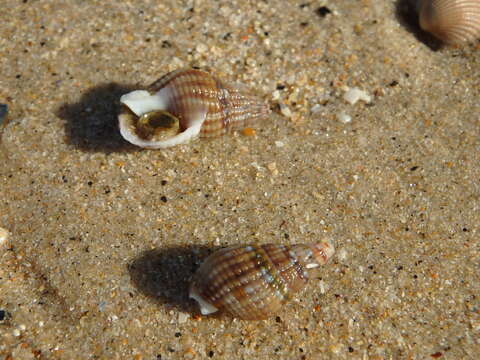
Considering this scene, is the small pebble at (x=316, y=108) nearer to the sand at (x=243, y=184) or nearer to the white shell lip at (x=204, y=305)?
the sand at (x=243, y=184)

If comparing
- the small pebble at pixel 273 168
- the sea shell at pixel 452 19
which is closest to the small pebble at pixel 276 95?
the small pebble at pixel 273 168

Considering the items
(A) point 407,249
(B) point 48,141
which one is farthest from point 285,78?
(B) point 48,141

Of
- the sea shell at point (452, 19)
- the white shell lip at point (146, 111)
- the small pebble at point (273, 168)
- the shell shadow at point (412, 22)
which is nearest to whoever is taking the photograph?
the white shell lip at point (146, 111)

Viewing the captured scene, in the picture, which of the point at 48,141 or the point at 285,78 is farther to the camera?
the point at 285,78

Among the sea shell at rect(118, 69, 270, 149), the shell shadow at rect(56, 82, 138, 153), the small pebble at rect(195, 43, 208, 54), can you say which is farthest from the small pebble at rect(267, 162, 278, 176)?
the small pebble at rect(195, 43, 208, 54)

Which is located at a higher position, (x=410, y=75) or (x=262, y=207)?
(x=410, y=75)

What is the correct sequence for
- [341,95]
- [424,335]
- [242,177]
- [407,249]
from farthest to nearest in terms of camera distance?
[341,95], [242,177], [407,249], [424,335]

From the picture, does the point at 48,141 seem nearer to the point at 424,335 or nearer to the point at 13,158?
the point at 13,158
